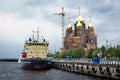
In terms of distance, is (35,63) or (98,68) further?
Result: (35,63)

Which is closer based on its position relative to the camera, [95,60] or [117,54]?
[95,60]

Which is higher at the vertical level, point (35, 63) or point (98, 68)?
point (35, 63)

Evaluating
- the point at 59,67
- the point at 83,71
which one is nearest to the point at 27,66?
the point at 59,67

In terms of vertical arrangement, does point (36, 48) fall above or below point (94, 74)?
above

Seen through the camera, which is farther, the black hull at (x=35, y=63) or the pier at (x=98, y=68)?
the black hull at (x=35, y=63)

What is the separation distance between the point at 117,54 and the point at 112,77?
178ft

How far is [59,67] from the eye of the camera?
4572 inches

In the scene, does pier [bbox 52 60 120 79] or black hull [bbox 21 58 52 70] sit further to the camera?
black hull [bbox 21 58 52 70]

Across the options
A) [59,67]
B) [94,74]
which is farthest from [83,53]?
[94,74]

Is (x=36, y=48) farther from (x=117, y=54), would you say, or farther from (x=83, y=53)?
(x=83, y=53)

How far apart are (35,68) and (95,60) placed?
102ft

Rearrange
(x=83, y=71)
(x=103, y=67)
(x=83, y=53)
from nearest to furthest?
(x=103, y=67) < (x=83, y=71) < (x=83, y=53)

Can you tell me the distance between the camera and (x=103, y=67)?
64312mm

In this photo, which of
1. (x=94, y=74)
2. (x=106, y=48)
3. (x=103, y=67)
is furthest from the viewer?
(x=106, y=48)
